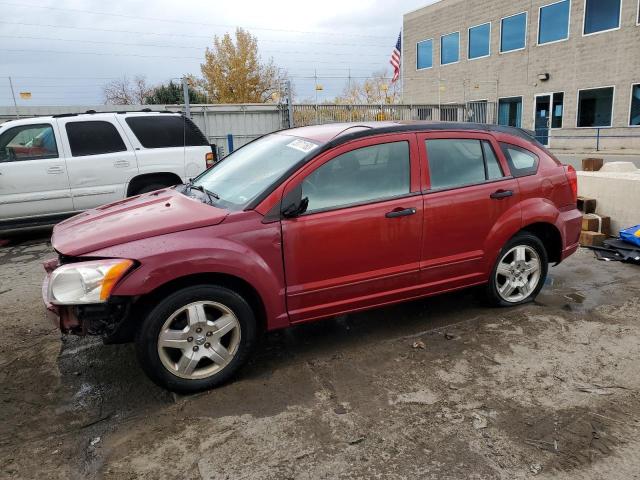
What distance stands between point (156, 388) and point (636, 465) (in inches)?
113

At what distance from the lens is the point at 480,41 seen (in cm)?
2720

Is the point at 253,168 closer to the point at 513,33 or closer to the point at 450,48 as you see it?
the point at 513,33

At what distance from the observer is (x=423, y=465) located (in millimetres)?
2594

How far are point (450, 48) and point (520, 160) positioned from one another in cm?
2744

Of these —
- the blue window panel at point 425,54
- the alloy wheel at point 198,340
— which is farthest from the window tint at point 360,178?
the blue window panel at point 425,54

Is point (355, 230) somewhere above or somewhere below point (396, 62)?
below

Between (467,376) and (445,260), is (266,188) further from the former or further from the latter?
(467,376)

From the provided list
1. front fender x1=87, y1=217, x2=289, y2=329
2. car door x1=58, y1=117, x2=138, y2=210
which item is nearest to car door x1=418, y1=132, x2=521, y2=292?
front fender x1=87, y1=217, x2=289, y2=329

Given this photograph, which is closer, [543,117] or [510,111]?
[543,117]

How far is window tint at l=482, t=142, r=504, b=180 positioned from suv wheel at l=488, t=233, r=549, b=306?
591 mm

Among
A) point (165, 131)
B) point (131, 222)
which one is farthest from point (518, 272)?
point (165, 131)

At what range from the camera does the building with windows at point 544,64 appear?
20891 millimetres

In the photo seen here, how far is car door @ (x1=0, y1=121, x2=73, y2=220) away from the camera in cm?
733

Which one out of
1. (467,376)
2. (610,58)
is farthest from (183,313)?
(610,58)
